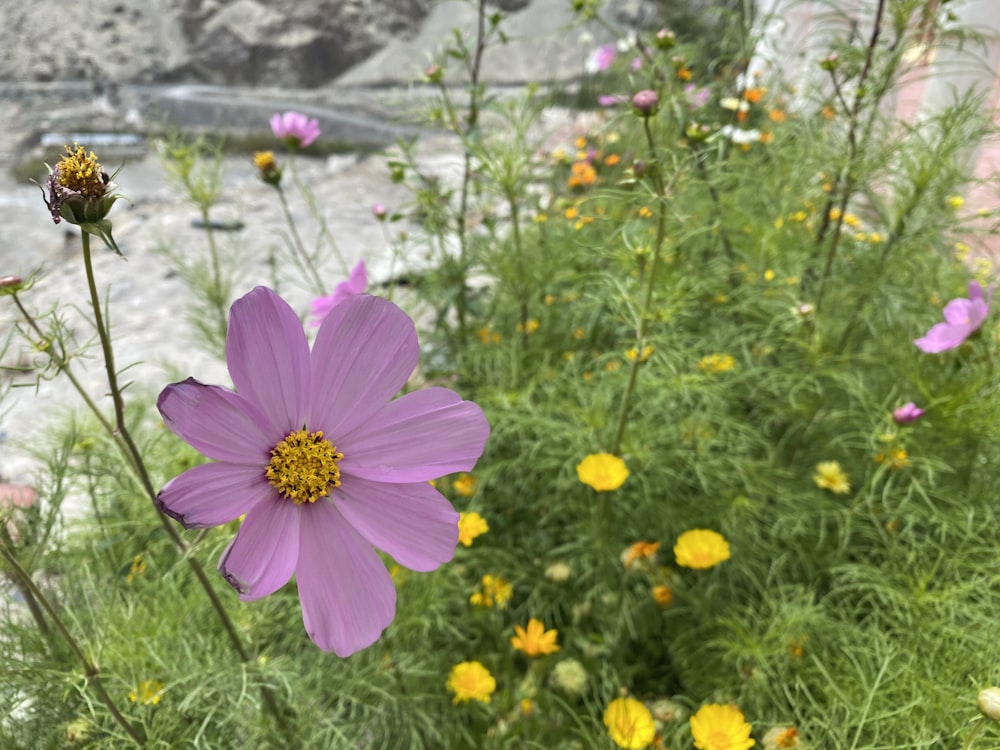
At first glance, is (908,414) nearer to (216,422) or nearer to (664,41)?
(664,41)

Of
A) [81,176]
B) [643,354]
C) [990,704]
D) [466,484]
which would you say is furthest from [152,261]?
[990,704]

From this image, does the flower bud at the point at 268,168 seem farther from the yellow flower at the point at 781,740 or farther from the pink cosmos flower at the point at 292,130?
the yellow flower at the point at 781,740

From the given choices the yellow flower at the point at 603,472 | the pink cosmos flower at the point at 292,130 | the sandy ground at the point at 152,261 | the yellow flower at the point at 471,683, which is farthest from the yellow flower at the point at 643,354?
the sandy ground at the point at 152,261

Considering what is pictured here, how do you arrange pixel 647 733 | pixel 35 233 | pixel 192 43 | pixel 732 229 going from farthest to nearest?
pixel 192 43, pixel 35 233, pixel 732 229, pixel 647 733

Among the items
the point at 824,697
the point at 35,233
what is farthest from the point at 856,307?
the point at 35,233

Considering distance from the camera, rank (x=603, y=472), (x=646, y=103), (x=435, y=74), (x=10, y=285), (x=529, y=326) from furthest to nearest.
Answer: (x=529, y=326)
(x=435, y=74)
(x=603, y=472)
(x=646, y=103)
(x=10, y=285)

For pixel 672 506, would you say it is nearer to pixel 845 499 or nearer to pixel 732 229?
pixel 845 499
